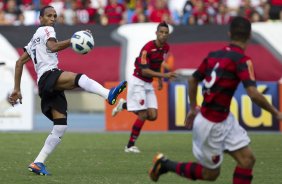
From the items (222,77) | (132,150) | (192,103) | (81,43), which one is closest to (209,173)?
(192,103)

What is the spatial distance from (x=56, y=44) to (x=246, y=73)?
3.56 meters

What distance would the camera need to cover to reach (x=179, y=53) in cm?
2303

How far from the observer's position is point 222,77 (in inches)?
334

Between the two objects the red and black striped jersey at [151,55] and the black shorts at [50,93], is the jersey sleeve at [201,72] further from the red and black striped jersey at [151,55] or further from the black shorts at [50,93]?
the red and black striped jersey at [151,55]

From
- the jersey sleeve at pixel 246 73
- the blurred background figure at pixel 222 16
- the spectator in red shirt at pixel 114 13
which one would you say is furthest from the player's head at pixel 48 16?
the blurred background figure at pixel 222 16

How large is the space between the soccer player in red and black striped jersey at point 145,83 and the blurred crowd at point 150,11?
8.85m

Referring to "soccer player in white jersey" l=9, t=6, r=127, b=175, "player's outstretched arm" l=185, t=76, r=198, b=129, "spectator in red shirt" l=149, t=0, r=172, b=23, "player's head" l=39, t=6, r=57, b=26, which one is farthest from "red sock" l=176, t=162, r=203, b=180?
"spectator in red shirt" l=149, t=0, r=172, b=23

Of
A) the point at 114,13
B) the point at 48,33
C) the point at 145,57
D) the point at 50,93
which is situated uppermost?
the point at 48,33

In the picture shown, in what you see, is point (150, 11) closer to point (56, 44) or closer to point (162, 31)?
point (162, 31)

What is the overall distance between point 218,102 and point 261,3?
17493 mm

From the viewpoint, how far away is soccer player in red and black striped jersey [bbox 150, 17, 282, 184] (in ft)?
27.7

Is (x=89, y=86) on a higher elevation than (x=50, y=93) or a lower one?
higher

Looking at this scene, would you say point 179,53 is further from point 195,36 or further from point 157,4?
point 157,4

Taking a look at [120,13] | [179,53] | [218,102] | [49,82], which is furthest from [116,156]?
[120,13]
